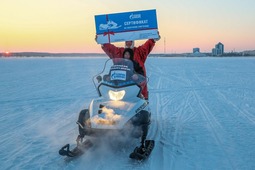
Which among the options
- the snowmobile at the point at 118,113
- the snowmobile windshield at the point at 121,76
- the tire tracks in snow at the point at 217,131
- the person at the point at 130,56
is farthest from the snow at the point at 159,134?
the person at the point at 130,56

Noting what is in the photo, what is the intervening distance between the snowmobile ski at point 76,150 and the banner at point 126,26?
12.0 feet

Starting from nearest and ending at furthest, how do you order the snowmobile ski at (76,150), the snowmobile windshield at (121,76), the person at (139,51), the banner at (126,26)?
the snowmobile ski at (76,150) < the snowmobile windshield at (121,76) < the person at (139,51) < the banner at (126,26)

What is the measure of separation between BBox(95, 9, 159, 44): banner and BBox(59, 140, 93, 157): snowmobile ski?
3.65 m

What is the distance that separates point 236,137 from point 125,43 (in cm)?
370

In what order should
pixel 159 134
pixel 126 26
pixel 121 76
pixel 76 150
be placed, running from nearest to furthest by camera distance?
1. pixel 76 150
2. pixel 121 76
3. pixel 159 134
4. pixel 126 26

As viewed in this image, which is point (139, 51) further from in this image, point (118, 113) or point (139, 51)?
point (118, 113)

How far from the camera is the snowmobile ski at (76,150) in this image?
4.73 m

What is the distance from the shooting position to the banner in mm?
8477

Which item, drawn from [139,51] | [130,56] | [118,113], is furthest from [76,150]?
[139,51]

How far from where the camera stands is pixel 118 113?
5160 millimetres

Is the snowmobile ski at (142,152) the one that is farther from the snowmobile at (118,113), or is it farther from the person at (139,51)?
the person at (139,51)

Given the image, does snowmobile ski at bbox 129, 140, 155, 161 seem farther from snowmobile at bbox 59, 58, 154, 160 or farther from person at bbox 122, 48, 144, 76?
person at bbox 122, 48, 144, 76

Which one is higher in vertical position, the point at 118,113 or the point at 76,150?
the point at 118,113

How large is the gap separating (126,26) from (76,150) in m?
4.71
